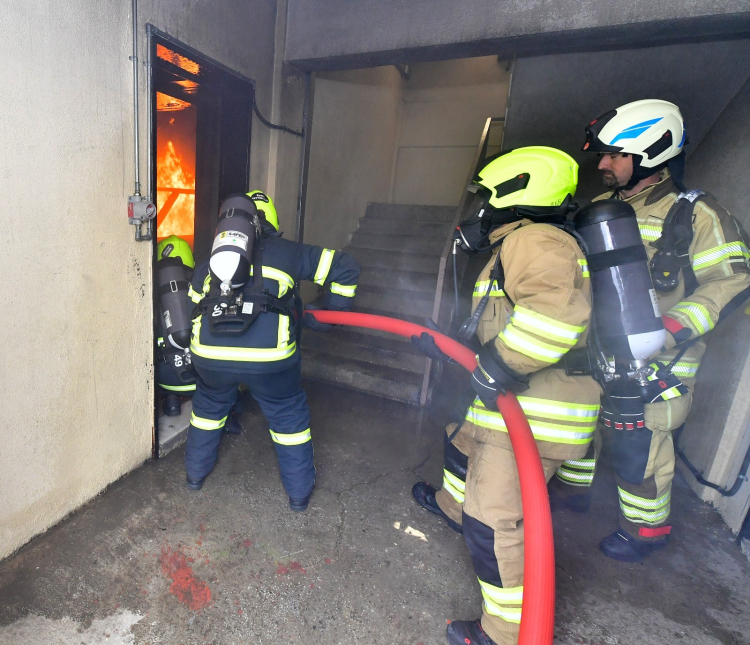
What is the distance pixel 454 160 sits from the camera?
285 inches

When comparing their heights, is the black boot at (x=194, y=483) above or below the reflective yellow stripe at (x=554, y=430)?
below

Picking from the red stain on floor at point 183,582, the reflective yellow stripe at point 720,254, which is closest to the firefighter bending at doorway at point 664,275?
the reflective yellow stripe at point 720,254

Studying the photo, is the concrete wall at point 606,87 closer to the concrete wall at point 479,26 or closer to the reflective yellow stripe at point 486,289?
the concrete wall at point 479,26

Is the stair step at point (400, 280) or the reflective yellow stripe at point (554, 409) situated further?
the stair step at point (400, 280)

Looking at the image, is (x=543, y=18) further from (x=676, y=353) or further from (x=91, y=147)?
(x=91, y=147)

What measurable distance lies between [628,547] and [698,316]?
1320mm

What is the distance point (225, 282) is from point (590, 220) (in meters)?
1.71

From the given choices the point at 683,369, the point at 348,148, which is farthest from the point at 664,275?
the point at 348,148

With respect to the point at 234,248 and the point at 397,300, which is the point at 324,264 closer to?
the point at 234,248

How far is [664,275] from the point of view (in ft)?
7.37

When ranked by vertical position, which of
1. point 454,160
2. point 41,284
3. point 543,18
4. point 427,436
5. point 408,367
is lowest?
point 427,436

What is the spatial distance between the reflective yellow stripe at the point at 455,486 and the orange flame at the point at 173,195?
3.86m

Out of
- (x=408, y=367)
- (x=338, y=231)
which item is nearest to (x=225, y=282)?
(x=408, y=367)

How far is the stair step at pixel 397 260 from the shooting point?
16.8ft
